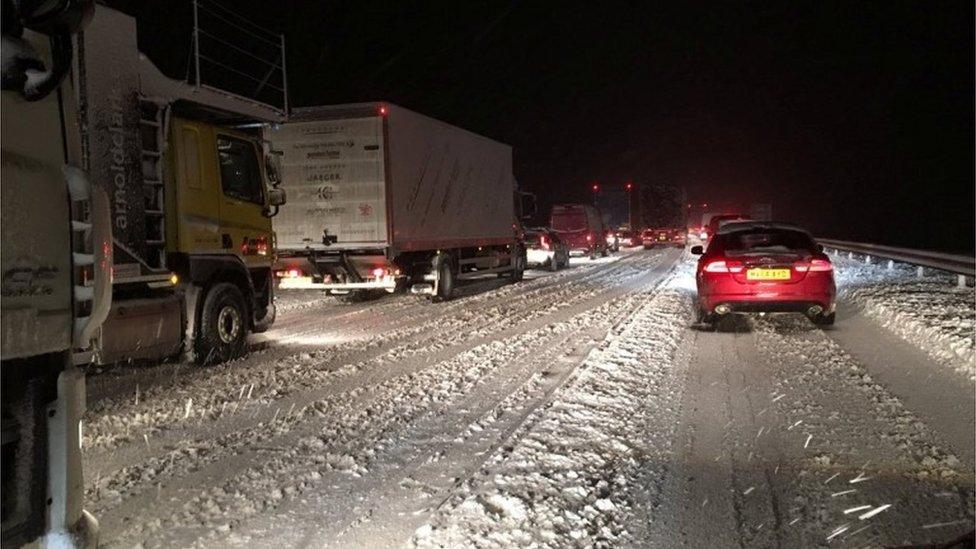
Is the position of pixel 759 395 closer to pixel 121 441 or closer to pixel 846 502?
pixel 846 502

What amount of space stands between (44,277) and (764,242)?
984 centimetres

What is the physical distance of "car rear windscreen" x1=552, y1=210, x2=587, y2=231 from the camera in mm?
33219

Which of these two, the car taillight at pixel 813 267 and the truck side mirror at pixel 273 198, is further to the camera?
the car taillight at pixel 813 267

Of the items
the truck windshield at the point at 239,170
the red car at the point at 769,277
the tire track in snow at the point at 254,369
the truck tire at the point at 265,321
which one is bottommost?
the tire track in snow at the point at 254,369

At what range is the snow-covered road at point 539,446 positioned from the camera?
4.20 m

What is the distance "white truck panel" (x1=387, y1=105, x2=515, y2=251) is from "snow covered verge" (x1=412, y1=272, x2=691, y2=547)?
25.8 feet

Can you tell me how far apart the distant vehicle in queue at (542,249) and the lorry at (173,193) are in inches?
695

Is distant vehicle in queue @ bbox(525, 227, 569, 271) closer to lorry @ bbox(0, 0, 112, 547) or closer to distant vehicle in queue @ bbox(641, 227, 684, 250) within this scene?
distant vehicle in queue @ bbox(641, 227, 684, 250)

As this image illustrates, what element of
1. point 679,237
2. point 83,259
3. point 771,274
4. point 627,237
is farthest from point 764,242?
point 679,237

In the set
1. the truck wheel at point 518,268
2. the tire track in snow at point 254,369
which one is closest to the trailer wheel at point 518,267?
the truck wheel at point 518,268

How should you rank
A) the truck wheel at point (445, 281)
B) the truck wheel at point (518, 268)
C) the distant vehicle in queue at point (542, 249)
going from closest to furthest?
the truck wheel at point (445, 281) < the truck wheel at point (518, 268) < the distant vehicle in queue at point (542, 249)

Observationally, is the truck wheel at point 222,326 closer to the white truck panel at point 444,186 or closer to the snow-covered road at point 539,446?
the snow-covered road at point 539,446

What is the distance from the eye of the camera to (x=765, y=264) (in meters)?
10.5

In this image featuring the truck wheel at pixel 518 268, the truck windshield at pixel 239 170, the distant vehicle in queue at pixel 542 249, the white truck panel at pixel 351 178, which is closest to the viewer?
the truck windshield at pixel 239 170
